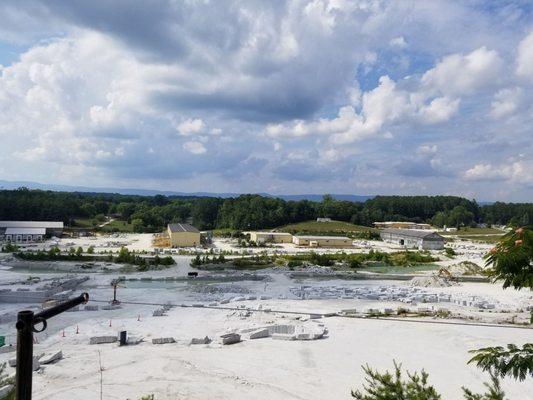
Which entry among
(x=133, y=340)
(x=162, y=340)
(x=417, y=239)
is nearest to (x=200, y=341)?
(x=162, y=340)

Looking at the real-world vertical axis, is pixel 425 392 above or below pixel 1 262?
above

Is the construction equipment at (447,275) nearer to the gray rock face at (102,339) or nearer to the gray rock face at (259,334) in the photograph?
the gray rock face at (259,334)

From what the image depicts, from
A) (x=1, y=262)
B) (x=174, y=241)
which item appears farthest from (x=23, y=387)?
(x=174, y=241)

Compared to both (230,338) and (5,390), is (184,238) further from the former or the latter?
(5,390)

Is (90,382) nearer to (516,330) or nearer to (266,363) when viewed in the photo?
(266,363)

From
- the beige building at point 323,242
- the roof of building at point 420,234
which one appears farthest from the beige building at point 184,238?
the roof of building at point 420,234

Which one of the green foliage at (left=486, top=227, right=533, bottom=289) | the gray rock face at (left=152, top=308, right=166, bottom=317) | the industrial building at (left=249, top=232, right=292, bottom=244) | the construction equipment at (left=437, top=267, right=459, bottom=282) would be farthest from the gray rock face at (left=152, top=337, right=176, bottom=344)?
the industrial building at (left=249, top=232, right=292, bottom=244)
